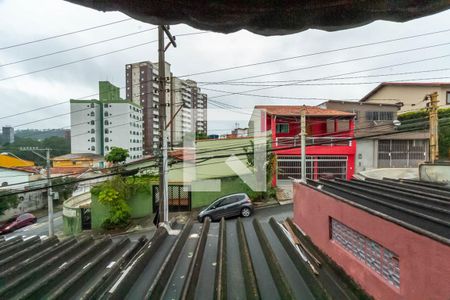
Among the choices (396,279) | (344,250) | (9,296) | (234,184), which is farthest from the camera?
(234,184)

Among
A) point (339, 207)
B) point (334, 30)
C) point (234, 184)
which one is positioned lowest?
point (234, 184)

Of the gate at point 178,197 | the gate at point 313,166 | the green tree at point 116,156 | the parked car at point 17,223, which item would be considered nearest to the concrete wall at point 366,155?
the gate at point 313,166

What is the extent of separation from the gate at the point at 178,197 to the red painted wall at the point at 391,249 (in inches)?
478

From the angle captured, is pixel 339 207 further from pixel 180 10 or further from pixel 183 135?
pixel 183 135

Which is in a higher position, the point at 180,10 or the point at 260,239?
the point at 180,10

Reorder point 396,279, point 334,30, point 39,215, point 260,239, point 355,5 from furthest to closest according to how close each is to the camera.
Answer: point 39,215 < point 260,239 < point 396,279 < point 334,30 < point 355,5

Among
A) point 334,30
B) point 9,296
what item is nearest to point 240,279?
point 9,296

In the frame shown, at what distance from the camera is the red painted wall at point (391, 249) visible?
1.54 m

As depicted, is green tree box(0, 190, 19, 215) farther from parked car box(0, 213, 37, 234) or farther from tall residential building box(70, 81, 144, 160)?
tall residential building box(70, 81, 144, 160)

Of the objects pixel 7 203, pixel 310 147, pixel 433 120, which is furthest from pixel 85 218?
pixel 433 120

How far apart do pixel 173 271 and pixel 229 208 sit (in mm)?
9756

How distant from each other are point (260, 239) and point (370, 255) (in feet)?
5.63

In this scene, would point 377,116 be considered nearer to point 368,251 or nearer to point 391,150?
point 391,150

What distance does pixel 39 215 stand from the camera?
84.0 feet
